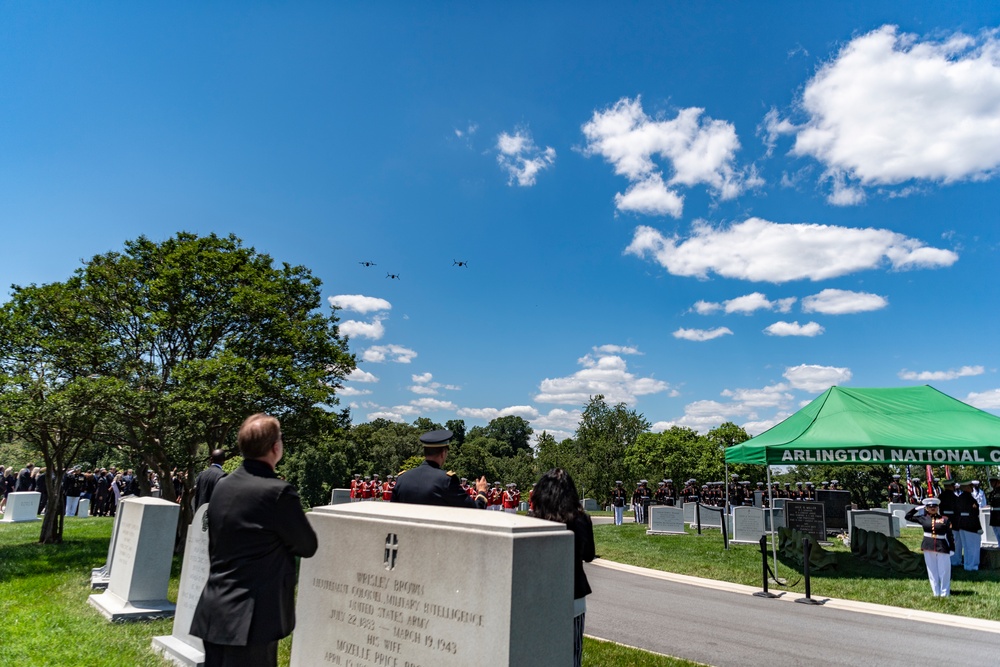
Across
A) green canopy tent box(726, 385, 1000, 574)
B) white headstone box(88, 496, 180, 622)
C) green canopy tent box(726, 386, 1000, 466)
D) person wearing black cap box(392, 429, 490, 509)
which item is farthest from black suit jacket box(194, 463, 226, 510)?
green canopy tent box(726, 386, 1000, 466)

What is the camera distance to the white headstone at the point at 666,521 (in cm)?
2072

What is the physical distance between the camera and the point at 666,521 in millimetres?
21000

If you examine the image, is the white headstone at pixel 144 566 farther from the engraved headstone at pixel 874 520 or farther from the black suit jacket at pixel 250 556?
the engraved headstone at pixel 874 520

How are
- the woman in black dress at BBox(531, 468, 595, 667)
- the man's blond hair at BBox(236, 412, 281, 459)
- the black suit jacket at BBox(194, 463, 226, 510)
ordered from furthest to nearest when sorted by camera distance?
the black suit jacket at BBox(194, 463, 226, 510) < the woman in black dress at BBox(531, 468, 595, 667) < the man's blond hair at BBox(236, 412, 281, 459)

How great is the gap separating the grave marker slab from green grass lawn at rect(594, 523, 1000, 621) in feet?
2.97

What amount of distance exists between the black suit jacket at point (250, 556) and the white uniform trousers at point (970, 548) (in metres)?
16.1

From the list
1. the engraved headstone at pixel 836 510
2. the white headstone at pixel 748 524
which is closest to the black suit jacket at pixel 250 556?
the white headstone at pixel 748 524

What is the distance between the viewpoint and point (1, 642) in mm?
6266

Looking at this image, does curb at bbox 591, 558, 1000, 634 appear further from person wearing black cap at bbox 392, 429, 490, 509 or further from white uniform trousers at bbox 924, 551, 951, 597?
person wearing black cap at bbox 392, 429, 490, 509

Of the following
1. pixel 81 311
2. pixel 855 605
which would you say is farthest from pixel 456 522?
pixel 81 311

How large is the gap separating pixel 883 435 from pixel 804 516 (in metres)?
3.60

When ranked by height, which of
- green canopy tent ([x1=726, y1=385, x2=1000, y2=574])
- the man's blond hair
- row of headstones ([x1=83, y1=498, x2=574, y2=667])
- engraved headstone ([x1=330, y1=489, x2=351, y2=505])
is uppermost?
green canopy tent ([x1=726, y1=385, x2=1000, y2=574])

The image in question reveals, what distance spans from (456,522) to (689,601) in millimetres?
9045

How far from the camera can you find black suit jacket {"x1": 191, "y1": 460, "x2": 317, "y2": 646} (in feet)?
10.1
